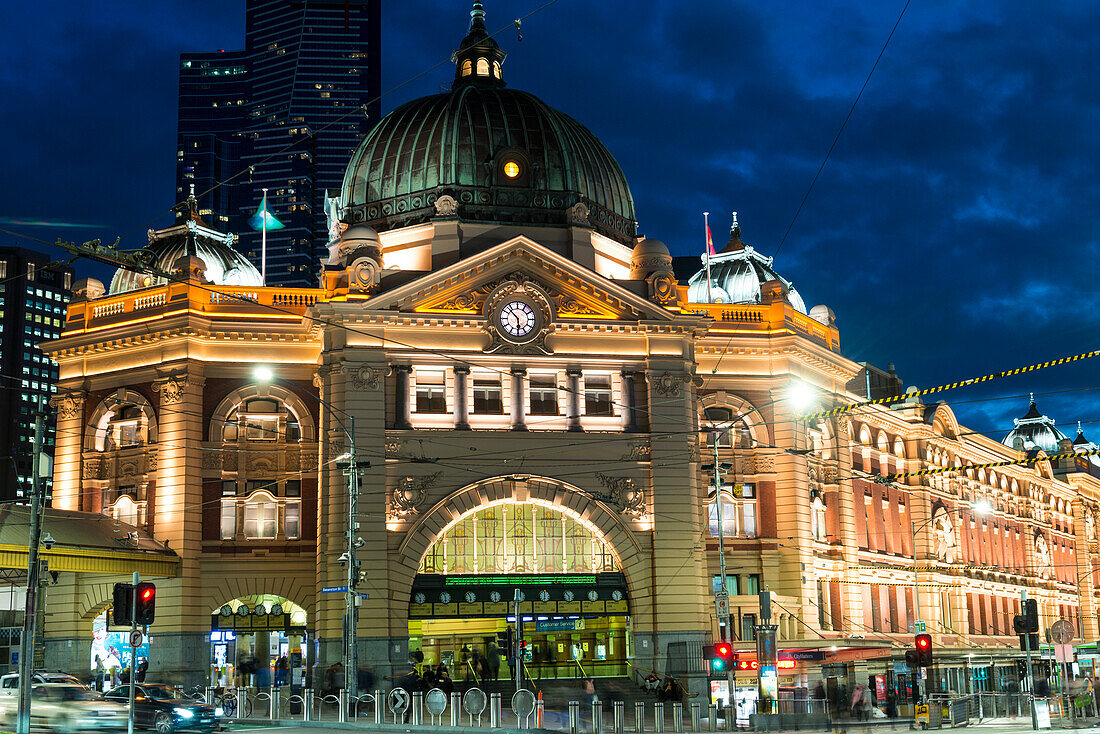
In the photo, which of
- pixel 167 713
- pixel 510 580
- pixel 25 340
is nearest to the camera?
pixel 167 713

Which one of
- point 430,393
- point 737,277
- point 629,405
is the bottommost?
point 629,405

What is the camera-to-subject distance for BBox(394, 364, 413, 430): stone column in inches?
2429

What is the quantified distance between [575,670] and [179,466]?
19901mm

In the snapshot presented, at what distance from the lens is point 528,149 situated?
71.4 meters

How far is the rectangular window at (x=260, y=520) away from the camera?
6481 centimetres

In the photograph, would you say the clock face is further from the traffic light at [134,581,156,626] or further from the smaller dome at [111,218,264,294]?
the traffic light at [134,581,156,626]

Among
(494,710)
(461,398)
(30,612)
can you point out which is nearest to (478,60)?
(461,398)

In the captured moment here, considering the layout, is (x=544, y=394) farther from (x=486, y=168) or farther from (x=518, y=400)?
(x=486, y=168)

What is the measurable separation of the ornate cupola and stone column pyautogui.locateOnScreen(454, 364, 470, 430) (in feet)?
70.8

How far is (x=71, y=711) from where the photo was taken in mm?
37344

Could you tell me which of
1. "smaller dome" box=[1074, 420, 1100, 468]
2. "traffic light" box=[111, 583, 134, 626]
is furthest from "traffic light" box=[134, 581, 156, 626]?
"smaller dome" box=[1074, 420, 1100, 468]

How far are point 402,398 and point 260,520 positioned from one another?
9312 mm

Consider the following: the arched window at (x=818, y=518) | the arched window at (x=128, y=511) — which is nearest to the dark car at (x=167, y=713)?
the arched window at (x=128, y=511)

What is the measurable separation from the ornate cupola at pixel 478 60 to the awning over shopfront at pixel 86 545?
3103 centimetres
